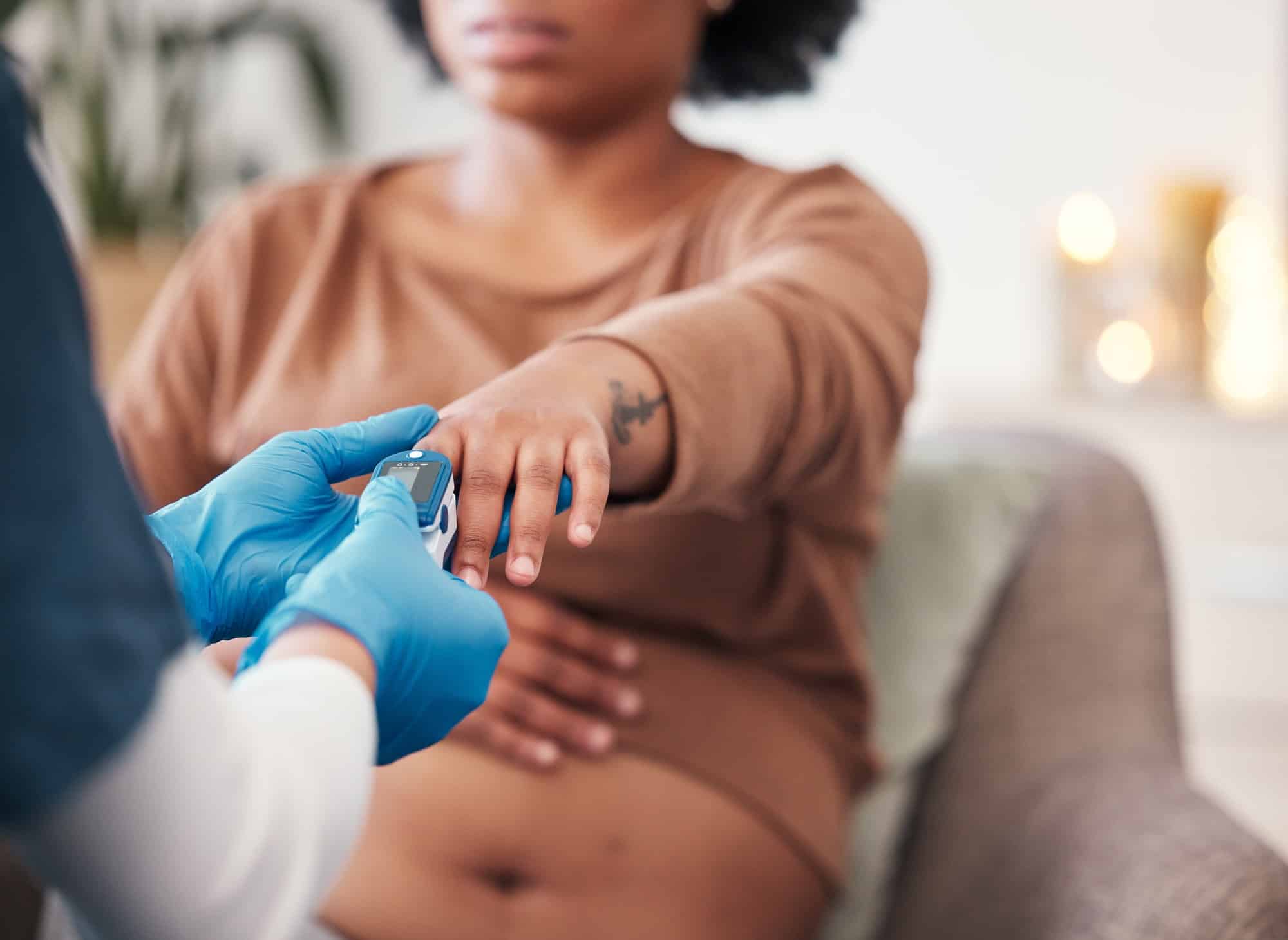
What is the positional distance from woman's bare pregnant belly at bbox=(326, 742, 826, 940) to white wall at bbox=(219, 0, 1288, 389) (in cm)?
128

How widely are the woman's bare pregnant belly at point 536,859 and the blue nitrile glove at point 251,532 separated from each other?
251 mm

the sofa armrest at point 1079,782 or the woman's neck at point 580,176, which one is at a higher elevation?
the woman's neck at point 580,176

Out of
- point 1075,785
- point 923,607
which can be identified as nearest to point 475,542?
point 1075,785

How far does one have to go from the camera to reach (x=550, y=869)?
0.66m

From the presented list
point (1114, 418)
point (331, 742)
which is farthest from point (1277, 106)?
point (331, 742)

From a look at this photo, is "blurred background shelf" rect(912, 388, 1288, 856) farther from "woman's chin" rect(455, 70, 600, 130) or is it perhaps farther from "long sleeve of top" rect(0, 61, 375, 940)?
"long sleeve of top" rect(0, 61, 375, 940)

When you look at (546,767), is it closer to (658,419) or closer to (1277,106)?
(658,419)

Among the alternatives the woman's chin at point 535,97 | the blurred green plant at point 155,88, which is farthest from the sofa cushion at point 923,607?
the blurred green plant at point 155,88

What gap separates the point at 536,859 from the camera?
0.66 metres

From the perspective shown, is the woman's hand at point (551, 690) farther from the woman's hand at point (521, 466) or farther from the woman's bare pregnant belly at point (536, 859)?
the woman's hand at point (521, 466)

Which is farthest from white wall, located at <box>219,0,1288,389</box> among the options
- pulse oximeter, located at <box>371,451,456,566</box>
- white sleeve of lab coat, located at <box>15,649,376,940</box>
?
white sleeve of lab coat, located at <box>15,649,376,940</box>

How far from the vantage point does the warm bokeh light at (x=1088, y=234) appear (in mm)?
1687

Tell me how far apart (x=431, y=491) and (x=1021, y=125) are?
1902 mm

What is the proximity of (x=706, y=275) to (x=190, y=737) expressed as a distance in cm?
49
